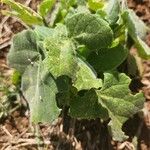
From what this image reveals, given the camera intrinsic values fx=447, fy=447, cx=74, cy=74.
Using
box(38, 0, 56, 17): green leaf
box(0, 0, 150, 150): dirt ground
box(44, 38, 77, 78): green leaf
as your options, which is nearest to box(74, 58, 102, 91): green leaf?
box(44, 38, 77, 78): green leaf

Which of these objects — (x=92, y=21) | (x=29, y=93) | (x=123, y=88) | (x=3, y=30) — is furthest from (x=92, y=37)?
(x=3, y=30)

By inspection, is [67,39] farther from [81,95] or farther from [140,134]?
[140,134]

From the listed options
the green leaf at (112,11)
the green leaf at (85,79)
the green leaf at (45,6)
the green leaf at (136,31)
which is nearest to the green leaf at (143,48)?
the green leaf at (136,31)

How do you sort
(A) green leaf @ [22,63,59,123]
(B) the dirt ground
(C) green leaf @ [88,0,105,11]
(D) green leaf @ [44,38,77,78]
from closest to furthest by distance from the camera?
(D) green leaf @ [44,38,77,78]
(A) green leaf @ [22,63,59,123]
(C) green leaf @ [88,0,105,11]
(B) the dirt ground

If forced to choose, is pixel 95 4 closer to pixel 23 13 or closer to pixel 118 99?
pixel 23 13

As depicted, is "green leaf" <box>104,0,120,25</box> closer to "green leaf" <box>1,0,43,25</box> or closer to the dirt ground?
"green leaf" <box>1,0,43,25</box>

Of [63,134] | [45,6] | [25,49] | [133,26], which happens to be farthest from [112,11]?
[63,134]
